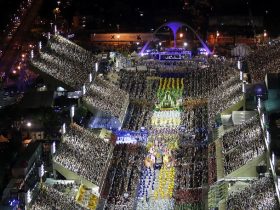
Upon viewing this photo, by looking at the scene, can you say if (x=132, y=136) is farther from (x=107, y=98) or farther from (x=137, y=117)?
(x=107, y=98)

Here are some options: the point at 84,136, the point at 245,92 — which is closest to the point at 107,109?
the point at 84,136

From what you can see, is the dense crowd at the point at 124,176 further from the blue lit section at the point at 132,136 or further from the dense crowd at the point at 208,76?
the dense crowd at the point at 208,76

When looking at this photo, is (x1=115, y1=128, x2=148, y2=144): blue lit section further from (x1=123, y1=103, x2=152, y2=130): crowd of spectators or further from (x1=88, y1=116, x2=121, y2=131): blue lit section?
(x1=123, y1=103, x2=152, y2=130): crowd of spectators

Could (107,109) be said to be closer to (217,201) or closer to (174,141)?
(174,141)

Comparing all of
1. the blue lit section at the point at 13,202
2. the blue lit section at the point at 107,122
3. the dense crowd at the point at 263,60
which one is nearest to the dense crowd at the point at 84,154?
the blue lit section at the point at 13,202

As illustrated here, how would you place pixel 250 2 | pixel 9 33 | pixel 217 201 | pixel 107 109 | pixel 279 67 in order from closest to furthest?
pixel 217 201 → pixel 107 109 → pixel 279 67 → pixel 9 33 → pixel 250 2

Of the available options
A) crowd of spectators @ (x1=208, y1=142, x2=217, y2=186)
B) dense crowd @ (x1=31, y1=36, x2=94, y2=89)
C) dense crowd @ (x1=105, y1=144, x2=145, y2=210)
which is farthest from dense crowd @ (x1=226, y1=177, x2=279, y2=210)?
dense crowd @ (x1=31, y1=36, x2=94, y2=89)
